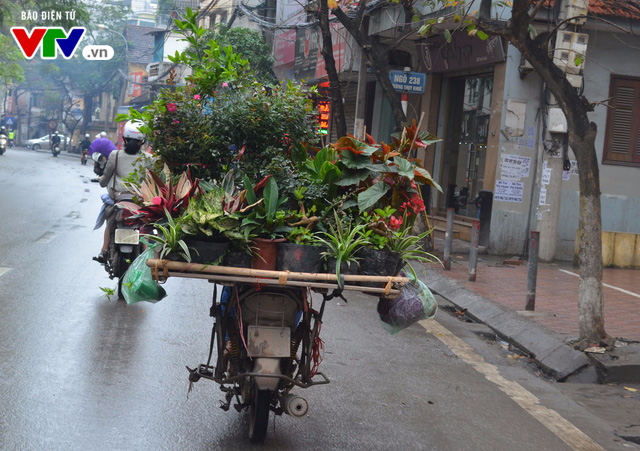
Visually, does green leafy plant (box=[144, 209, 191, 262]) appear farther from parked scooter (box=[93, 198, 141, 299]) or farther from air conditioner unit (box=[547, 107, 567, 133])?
air conditioner unit (box=[547, 107, 567, 133])

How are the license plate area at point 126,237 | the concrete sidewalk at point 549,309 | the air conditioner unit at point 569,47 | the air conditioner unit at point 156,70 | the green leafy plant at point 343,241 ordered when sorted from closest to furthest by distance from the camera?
the green leafy plant at point 343,241 → the concrete sidewalk at point 549,309 → the license plate area at point 126,237 → the air conditioner unit at point 569,47 → the air conditioner unit at point 156,70

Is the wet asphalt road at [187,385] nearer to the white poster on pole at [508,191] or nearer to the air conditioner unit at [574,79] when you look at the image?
the air conditioner unit at [574,79]

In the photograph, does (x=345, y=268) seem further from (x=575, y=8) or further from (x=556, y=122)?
(x=556, y=122)

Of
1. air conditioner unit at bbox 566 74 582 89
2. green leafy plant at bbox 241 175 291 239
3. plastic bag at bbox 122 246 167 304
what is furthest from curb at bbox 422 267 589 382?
plastic bag at bbox 122 246 167 304

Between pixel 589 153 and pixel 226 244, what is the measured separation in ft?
15.0

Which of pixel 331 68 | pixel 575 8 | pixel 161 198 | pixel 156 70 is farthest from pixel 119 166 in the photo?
pixel 156 70

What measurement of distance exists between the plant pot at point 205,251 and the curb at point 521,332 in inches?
153

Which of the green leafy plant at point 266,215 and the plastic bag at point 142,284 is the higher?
the green leafy plant at point 266,215

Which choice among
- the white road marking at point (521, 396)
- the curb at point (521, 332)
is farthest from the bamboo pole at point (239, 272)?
the curb at point (521, 332)

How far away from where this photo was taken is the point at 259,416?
4.29 meters

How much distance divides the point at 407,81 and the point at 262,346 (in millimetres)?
10916

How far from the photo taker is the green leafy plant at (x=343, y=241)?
411cm

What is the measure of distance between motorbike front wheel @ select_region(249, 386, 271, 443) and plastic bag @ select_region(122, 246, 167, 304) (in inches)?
30.3

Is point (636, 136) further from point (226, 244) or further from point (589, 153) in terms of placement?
point (226, 244)
